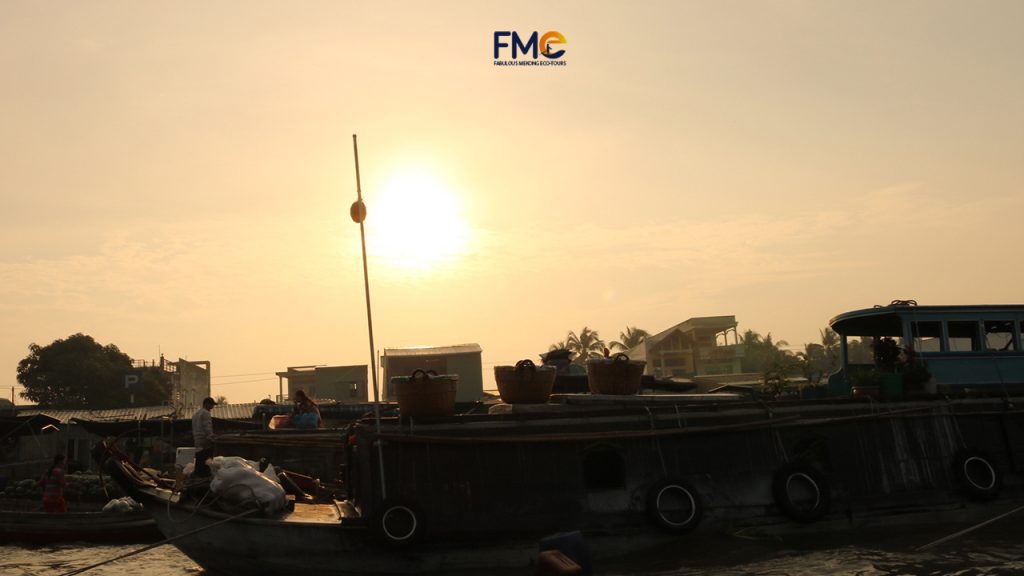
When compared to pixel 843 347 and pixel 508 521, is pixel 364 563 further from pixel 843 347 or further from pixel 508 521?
pixel 843 347

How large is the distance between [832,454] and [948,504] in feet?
6.40

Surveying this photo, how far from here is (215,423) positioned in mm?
25828

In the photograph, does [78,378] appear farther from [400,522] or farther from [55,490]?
[400,522]

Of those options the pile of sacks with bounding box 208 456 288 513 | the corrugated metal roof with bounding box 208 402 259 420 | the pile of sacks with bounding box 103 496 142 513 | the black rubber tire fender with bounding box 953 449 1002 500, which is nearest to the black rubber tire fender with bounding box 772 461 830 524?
A: the black rubber tire fender with bounding box 953 449 1002 500

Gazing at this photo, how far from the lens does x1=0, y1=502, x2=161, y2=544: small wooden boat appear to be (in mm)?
16797

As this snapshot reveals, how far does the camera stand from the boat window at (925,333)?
14391 mm

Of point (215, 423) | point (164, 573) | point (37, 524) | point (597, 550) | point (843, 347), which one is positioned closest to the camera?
point (597, 550)

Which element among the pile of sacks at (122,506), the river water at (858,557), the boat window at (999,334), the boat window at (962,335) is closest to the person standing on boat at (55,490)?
the pile of sacks at (122,506)

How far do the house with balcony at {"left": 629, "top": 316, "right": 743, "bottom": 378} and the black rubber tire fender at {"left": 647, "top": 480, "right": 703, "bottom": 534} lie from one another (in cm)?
3849

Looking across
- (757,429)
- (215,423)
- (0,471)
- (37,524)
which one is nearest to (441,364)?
(215,423)

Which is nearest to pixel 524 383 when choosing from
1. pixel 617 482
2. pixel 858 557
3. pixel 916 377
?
pixel 617 482

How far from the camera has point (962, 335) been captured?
48.6 feet

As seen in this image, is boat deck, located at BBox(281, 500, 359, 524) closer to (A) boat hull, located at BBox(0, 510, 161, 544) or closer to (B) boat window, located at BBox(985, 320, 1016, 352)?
(A) boat hull, located at BBox(0, 510, 161, 544)

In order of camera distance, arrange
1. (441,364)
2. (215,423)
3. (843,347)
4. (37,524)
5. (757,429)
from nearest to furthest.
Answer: (757,429) → (843,347) → (37,524) → (215,423) → (441,364)
